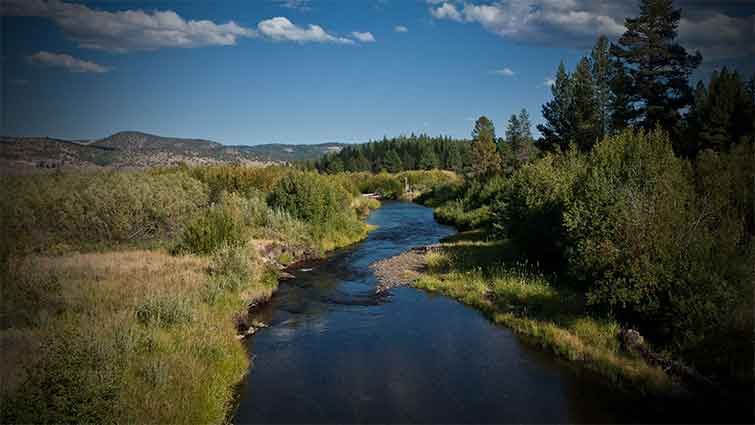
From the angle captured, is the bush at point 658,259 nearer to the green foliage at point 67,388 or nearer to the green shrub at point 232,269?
the green foliage at point 67,388

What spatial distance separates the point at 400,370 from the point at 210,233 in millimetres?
13388

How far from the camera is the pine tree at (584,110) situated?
1711 inches

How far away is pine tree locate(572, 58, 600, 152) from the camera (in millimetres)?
43469

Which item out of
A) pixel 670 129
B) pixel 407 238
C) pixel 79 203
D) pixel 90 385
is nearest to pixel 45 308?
pixel 90 385

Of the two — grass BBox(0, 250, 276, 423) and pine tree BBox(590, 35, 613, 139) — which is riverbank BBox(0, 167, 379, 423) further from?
pine tree BBox(590, 35, 613, 139)

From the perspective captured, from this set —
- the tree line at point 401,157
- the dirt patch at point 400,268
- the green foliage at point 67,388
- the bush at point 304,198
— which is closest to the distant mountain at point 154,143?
the tree line at point 401,157

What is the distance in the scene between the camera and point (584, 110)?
44.7m

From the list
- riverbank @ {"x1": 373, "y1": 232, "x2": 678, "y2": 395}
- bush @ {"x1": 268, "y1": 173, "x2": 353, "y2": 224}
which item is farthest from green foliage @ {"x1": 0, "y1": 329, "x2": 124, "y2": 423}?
bush @ {"x1": 268, "y1": 173, "x2": 353, "y2": 224}

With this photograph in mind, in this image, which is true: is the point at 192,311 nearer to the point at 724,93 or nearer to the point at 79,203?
the point at 79,203

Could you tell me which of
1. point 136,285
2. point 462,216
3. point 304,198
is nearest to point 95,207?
point 136,285

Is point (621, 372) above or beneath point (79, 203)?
beneath

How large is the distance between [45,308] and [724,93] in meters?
38.8

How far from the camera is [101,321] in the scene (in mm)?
11133

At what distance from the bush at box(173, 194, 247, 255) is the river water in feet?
15.8
